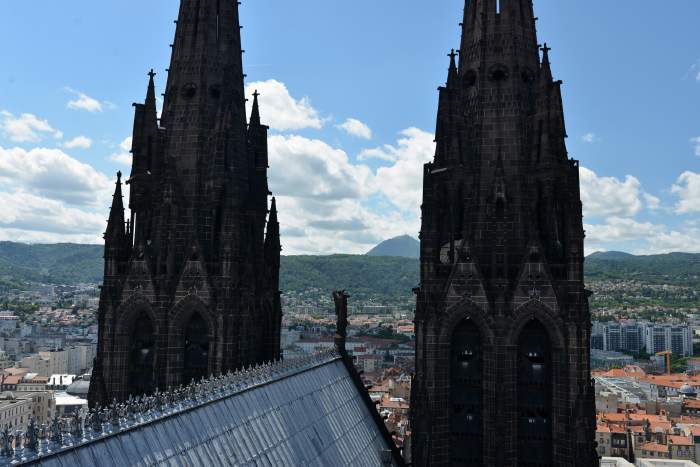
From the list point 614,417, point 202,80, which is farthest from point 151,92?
point 614,417

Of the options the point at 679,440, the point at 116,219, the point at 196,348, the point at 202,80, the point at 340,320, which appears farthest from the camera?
the point at 679,440

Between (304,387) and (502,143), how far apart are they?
43.1 ft

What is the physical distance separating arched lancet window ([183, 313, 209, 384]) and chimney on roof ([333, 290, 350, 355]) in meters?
6.38

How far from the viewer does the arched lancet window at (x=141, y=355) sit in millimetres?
31625

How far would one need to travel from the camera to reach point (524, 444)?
1115 inches

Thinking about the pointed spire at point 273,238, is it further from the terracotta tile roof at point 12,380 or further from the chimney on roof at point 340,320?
the terracotta tile roof at point 12,380

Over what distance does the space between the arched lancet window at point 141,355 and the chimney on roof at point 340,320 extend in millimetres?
8628

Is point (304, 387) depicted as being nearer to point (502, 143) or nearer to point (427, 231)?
point (427, 231)

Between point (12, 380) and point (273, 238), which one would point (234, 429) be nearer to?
point (273, 238)

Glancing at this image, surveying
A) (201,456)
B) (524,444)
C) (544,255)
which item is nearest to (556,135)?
(544,255)

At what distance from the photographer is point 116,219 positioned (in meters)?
32.7

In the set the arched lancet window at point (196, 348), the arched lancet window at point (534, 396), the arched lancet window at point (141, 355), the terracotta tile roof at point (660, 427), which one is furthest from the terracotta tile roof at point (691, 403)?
the arched lancet window at point (141, 355)

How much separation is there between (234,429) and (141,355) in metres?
14.1

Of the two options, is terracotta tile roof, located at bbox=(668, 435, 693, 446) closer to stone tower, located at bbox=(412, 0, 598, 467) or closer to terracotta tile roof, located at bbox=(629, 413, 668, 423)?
terracotta tile roof, located at bbox=(629, 413, 668, 423)
